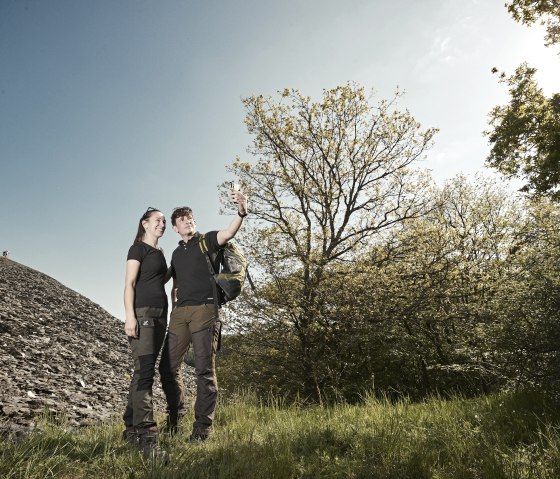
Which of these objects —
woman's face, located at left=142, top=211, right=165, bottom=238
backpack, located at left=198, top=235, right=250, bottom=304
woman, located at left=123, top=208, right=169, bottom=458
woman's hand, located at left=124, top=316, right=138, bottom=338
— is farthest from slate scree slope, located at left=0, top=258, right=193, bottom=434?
backpack, located at left=198, top=235, right=250, bottom=304

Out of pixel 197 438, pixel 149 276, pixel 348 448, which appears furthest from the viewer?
pixel 149 276

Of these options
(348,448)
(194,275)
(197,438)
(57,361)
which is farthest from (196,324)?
(57,361)

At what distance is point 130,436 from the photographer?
340 centimetres

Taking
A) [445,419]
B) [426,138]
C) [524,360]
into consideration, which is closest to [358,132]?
[426,138]

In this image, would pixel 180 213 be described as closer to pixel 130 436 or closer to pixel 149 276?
pixel 149 276

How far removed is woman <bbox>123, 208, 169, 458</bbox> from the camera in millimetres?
3248

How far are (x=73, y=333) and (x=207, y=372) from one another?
12.9 meters

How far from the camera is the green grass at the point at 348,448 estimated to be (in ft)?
8.20

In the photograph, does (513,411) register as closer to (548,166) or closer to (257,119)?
(548,166)

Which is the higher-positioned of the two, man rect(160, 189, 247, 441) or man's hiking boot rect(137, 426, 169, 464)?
man rect(160, 189, 247, 441)

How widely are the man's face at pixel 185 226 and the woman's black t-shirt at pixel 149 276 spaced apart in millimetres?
381

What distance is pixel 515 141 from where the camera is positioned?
10453mm

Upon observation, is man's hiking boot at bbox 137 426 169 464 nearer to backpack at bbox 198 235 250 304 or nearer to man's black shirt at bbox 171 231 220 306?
man's black shirt at bbox 171 231 220 306

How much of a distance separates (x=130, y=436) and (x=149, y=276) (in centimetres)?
150
